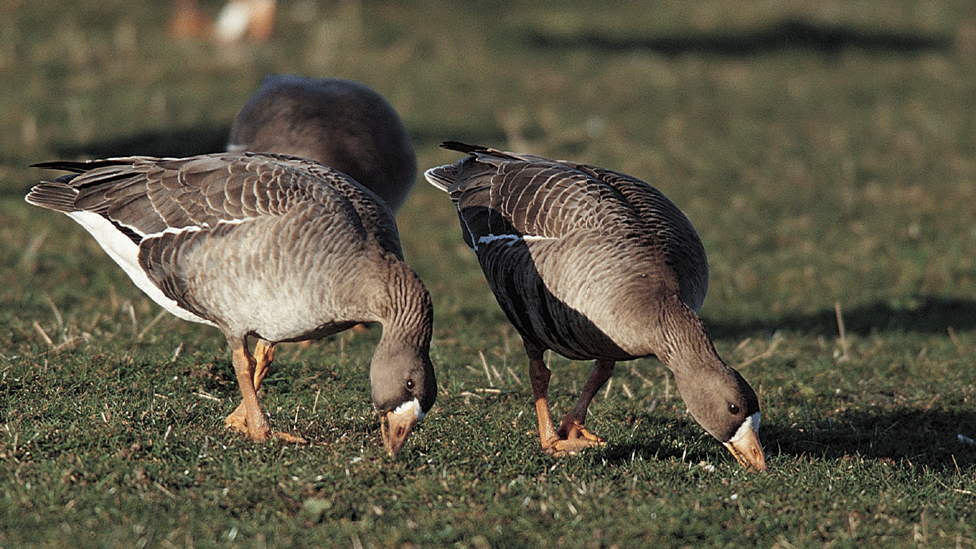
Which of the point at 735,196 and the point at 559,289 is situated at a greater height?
the point at 559,289

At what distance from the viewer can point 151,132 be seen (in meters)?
14.0

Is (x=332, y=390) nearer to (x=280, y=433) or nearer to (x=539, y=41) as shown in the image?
(x=280, y=433)

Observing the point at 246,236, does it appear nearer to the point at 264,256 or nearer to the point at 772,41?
the point at 264,256

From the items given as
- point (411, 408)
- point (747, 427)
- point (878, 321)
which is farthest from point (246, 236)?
point (878, 321)

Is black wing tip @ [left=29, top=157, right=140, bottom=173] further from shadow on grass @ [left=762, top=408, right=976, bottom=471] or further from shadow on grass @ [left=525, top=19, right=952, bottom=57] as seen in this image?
shadow on grass @ [left=525, top=19, right=952, bottom=57]

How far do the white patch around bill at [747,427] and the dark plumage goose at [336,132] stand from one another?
4.12 m

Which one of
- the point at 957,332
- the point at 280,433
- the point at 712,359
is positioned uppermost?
the point at 712,359

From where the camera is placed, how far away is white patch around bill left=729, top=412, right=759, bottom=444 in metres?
5.97

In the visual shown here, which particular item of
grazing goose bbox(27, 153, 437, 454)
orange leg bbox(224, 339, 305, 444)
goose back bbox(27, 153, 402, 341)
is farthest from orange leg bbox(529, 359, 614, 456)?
orange leg bbox(224, 339, 305, 444)

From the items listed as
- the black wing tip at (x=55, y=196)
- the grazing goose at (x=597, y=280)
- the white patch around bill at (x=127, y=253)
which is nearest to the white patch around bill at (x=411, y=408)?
the grazing goose at (x=597, y=280)

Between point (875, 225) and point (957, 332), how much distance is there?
115 inches

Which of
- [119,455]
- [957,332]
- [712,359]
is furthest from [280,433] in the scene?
[957,332]

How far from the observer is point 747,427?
5984 mm

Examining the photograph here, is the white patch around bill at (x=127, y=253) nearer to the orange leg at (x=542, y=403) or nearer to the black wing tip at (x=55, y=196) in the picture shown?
the black wing tip at (x=55, y=196)
